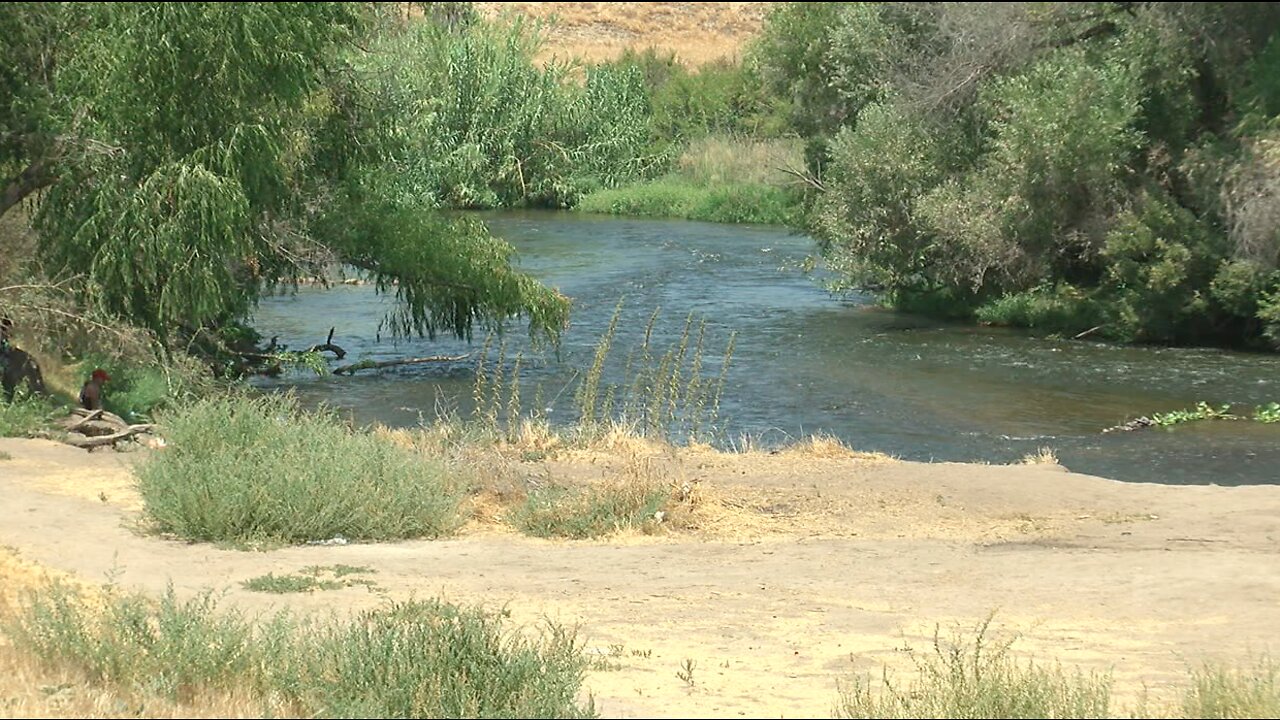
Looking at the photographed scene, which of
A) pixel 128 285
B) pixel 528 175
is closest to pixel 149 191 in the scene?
pixel 128 285

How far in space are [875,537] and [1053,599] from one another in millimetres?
2394

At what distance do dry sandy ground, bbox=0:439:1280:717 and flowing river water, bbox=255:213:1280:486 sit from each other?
10.6ft

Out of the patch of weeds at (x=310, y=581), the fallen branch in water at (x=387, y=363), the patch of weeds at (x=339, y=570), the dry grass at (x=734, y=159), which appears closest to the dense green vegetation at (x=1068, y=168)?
the fallen branch in water at (x=387, y=363)

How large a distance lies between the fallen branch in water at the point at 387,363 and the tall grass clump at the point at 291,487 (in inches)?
386

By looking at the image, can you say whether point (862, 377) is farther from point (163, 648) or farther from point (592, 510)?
point (163, 648)

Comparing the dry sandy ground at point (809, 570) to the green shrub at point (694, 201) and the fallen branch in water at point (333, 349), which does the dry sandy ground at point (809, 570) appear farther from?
the green shrub at point (694, 201)

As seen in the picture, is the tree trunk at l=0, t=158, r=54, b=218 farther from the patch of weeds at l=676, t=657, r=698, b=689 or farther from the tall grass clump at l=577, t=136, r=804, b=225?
the tall grass clump at l=577, t=136, r=804, b=225

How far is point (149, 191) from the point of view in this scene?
16828 millimetres

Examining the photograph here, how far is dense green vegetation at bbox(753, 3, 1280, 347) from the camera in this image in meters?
23.8

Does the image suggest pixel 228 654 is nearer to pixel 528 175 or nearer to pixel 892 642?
pixel 892 642

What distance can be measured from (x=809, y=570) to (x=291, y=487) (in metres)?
4.05

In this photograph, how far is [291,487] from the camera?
12352 millimetres

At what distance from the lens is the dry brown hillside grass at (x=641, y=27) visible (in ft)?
140

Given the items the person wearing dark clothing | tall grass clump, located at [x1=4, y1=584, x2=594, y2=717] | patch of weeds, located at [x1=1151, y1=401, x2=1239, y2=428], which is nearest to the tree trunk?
the person wearing dark clothing
